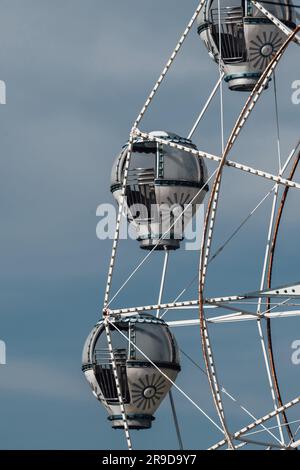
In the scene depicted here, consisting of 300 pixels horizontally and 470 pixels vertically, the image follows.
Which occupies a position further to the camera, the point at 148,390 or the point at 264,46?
the point at 264,46

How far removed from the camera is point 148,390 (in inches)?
2911

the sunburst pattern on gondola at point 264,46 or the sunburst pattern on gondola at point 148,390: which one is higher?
the sunburst pattern on gondola at point 264,46

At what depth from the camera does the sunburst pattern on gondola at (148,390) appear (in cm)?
7381

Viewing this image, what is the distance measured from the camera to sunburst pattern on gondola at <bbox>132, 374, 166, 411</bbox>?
A: 7381 centimetres

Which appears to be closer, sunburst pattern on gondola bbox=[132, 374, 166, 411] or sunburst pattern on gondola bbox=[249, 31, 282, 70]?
sunburst pattern on gondola bbox=[132, 374, 166, 411]

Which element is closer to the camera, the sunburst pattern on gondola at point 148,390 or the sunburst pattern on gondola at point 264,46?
the sunburst pattern on gondola at point 148,390

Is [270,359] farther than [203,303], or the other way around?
[270,359]

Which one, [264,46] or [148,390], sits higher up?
[264,46]

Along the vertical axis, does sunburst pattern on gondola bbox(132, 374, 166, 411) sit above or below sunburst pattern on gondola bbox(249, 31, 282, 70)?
below
